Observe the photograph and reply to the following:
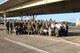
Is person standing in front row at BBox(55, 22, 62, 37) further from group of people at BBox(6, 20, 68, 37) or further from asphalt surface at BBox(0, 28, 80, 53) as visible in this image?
asphalt surface at BBox(0, 28, 80, 53)

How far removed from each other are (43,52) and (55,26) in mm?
11671

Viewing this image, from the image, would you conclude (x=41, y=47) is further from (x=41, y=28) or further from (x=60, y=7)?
(x=60, y=7)


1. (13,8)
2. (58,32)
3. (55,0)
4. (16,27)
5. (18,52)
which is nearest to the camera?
(18,52)

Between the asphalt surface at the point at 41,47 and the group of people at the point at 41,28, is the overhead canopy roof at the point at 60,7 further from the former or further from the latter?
the asphalt surface at the point at 41,47

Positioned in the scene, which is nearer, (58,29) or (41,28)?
(58,29)

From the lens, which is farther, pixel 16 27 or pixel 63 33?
pixel 16 27

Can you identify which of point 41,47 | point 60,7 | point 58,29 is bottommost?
point 41,47

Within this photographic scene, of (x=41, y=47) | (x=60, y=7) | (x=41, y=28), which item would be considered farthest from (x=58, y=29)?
(x=41, y=47)

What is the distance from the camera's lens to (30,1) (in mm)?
27359

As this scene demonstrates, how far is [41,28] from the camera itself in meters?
25.7

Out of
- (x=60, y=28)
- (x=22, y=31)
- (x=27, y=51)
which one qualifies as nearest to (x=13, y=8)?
(x=22, y=31)

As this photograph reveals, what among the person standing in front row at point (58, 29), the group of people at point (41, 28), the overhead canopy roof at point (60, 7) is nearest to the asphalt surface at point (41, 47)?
the person standing in front row at point (58, 29)

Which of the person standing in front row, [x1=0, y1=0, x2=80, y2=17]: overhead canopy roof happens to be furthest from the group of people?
[x1=0, y1=0, x2=80, y2=17]: overhead canopy roof

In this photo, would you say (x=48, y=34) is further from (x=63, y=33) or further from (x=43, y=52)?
(x=43, y=52)
